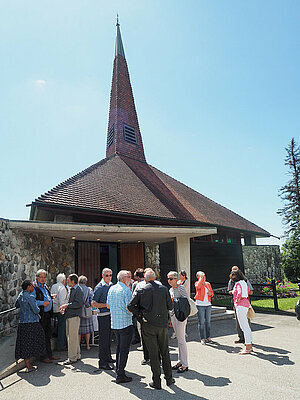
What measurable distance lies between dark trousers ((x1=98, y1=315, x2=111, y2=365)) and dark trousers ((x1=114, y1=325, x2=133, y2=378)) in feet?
2.01

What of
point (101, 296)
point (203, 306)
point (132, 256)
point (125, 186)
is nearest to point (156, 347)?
point (101, 296)

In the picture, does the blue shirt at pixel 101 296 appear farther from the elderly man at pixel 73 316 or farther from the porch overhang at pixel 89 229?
the porch overhang at pixel 89 229

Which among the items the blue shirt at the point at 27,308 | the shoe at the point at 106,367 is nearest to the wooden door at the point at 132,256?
the shoe at the point at 106,367

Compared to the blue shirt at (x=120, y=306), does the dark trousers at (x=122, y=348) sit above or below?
below

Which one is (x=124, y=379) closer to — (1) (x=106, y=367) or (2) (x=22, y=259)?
(1) (x=106, y=367)

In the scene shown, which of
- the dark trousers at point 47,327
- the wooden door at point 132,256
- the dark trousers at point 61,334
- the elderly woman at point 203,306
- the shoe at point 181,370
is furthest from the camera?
the wooden door at point 132,256

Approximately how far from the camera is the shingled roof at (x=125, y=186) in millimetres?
9586

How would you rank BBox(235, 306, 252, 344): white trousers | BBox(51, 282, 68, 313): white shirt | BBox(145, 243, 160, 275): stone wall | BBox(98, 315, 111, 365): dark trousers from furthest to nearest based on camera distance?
BBox(145, 243, 160, 275): stone wall, BBox(51, 282, 68, 313): white shirt, BBox(235, 306, 252, 344): white trousers, BBox(98, 315, 111, 365): dark trousers

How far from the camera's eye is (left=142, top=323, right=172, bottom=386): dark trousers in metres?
3.77

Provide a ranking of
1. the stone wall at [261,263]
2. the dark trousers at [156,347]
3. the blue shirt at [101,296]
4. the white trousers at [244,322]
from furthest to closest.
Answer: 1. the stone wall at [261,263]
2. the white trousers at [244,322]
3. the blue shirt at [101,296]
4. the dark trousers at [156,347]

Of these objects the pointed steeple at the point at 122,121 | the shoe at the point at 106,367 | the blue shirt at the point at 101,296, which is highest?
the pointed steeple at the point at 122,121

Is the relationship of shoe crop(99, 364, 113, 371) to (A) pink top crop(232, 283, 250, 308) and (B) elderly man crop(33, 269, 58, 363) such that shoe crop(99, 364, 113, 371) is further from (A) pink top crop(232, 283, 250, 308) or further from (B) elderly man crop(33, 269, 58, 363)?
(A) pink top crop(232, 283, 250, 308)

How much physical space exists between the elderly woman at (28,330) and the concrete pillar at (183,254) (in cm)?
516

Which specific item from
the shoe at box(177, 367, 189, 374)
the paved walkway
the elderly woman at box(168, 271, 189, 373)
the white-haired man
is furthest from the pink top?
the white-haired man
